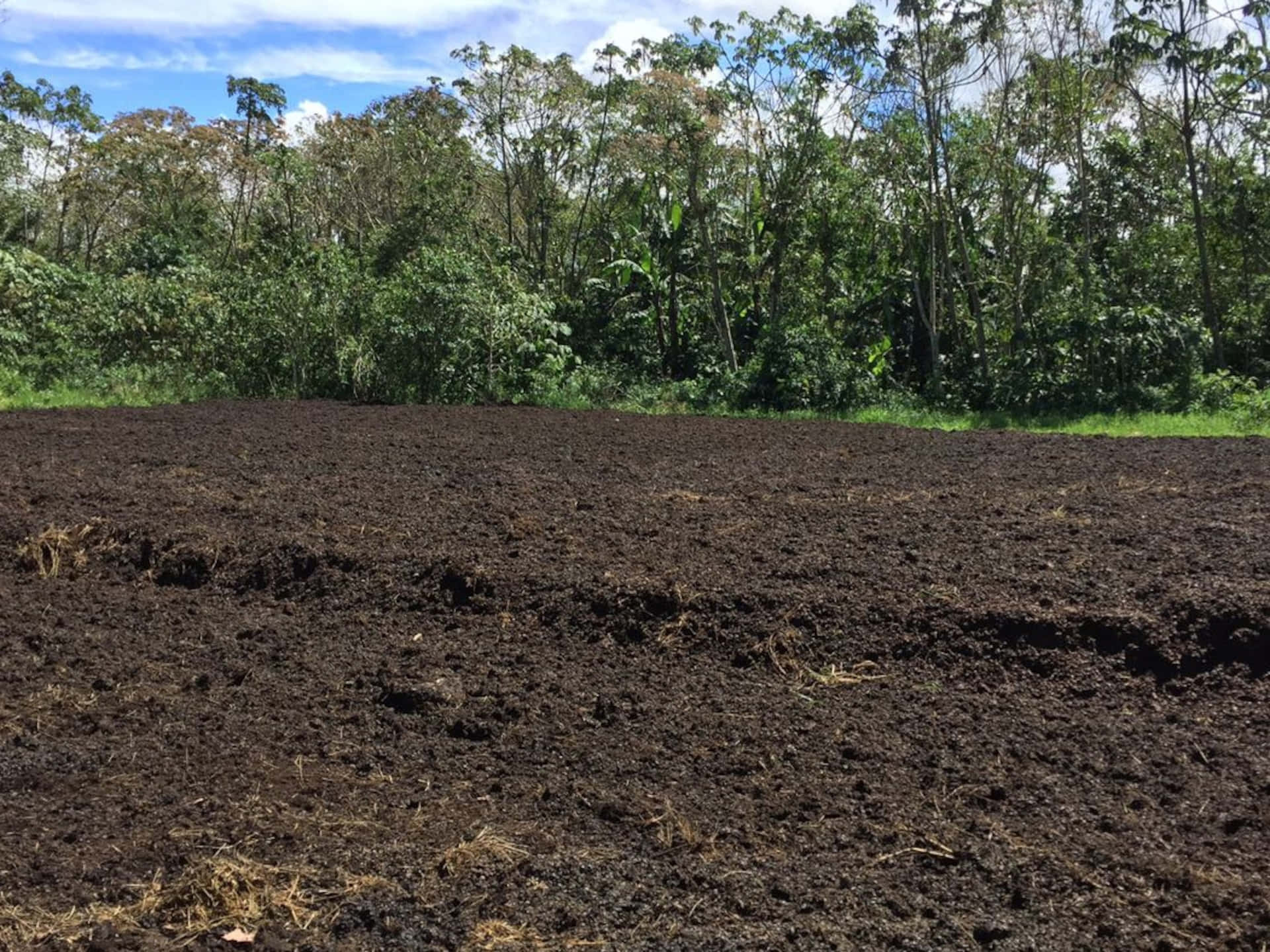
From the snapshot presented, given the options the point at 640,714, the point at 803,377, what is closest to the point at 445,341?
the point at 803,377

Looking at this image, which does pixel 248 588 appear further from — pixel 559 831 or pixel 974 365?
pixel 974 365

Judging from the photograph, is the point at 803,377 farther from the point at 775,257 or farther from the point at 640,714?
the point at 640,714

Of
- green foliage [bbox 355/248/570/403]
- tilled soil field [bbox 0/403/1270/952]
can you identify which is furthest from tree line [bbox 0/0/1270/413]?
tilled soil field [bbox 0/403/1270/952]

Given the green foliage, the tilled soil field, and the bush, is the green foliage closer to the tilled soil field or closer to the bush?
the bush

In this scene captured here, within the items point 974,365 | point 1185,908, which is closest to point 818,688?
point 1185,908

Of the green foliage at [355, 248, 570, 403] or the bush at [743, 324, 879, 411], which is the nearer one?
the bush at [743, 324, 879, 411]

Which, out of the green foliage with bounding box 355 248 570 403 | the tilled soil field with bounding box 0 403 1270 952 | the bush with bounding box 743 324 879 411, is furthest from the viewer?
the green foliage with bounding box 355 248 570 403

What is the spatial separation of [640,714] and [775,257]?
12.4 metres

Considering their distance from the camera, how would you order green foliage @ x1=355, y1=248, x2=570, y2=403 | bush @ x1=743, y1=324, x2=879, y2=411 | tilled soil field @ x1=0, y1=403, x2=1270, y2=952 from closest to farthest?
tilled soil field @ x1=0, y1=403, x2=1270, y2=952 → bush @ x1=743, y1=324, x2=879, y2=411 → green foliage @ x1=355, y1=248, x2=570, y2=403

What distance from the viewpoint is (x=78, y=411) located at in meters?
11.7

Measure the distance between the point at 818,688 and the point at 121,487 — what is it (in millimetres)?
5189

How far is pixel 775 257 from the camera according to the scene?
1551 cm

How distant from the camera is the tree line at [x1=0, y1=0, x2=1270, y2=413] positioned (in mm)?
13125

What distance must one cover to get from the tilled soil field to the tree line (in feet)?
19.7
